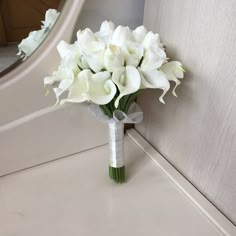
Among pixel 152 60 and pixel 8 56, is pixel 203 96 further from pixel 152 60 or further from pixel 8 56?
pixel 8 56

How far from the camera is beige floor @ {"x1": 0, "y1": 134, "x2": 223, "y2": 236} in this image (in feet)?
1.75

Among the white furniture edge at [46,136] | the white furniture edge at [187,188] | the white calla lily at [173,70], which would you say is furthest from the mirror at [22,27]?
the white furniture edge at [187,188]

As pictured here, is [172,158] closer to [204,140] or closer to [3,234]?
[204,140]

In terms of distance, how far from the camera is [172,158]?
0.67m

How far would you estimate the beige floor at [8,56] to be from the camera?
1.78 ft

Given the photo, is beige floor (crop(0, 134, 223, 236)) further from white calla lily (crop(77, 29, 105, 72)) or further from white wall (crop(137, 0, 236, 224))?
white calla lily (crop(77, 29, 105, 72))

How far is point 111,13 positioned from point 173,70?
0.60 ft

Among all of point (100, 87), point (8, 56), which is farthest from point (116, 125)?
point (8, 56)

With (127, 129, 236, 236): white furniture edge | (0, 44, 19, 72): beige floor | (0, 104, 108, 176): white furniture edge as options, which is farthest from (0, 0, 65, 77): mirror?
(127, 129, 236, 236): white furniture edge

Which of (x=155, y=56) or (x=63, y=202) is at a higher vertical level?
(x=155, y=56)

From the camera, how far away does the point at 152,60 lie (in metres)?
0.51

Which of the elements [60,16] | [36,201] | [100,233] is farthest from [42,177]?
[60,16]

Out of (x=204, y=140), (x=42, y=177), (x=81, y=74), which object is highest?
(x=81, y=74)

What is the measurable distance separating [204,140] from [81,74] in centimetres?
25
